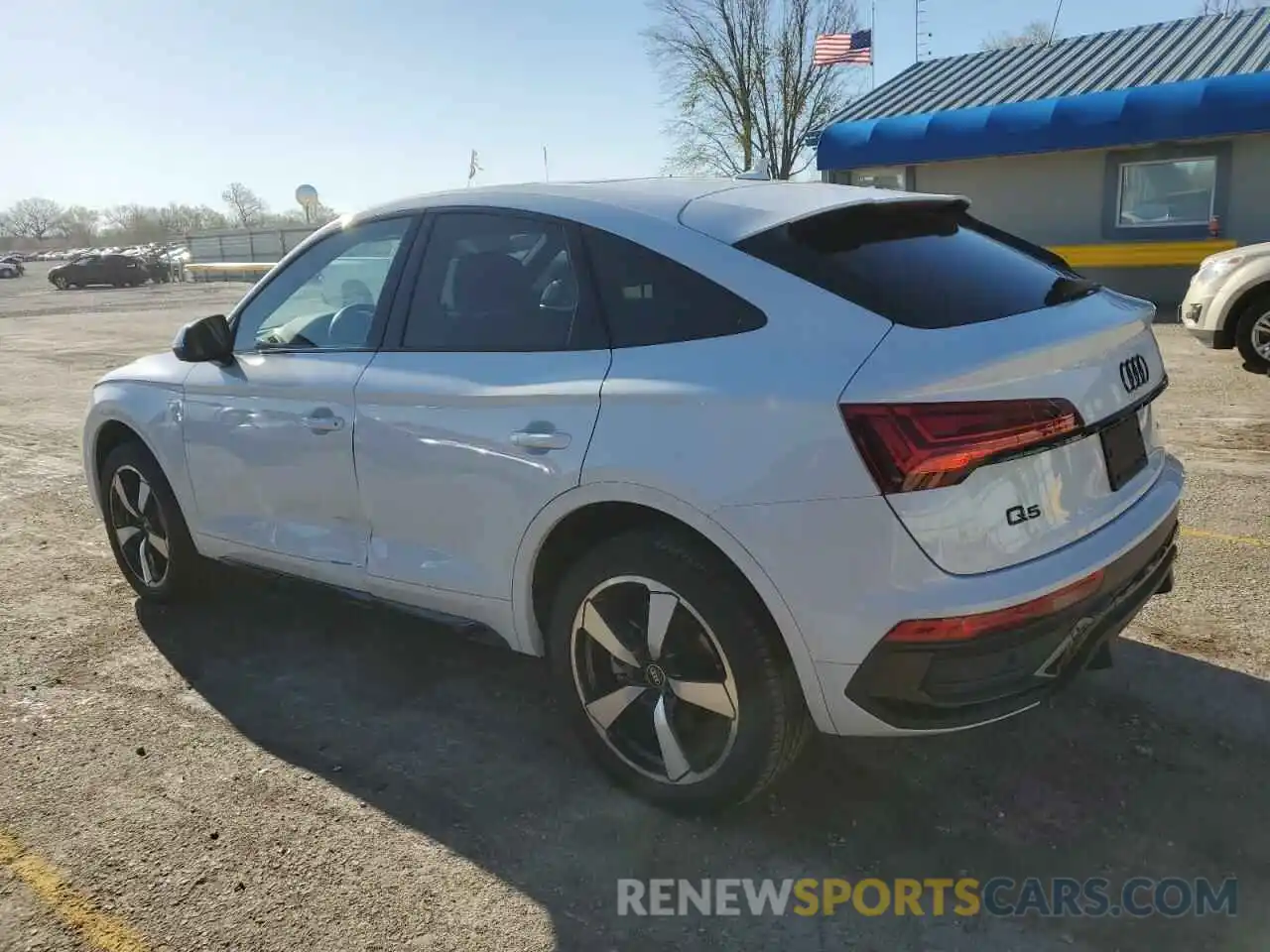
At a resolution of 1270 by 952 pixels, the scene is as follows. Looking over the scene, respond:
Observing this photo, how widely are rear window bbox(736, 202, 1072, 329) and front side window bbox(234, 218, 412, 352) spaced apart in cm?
150

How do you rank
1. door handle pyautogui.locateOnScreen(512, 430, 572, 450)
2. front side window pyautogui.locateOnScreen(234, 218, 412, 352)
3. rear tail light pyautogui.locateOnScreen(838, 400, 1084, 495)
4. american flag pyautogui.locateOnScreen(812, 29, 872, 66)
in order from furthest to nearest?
american flag pyautogui.locateOnScreen(812, 29, 872, 66) < front side window pyautogui.locateOnScreen(234, 218, 412, 352) < door handle pyautogui.locateOnScreen(512, 430, 572, 450) < rear tail light pyautogui.locateOnScreen(838, 400, 1084, 495)

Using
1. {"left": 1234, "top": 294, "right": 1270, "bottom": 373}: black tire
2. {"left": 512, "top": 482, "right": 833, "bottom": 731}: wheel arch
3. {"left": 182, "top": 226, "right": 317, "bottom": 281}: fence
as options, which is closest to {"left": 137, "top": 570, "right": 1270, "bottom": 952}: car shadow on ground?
{"left": 512, "top": 482, "right": 833, "bottom": 731}: wheel arch

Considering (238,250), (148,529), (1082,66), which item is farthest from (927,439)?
(238,250)

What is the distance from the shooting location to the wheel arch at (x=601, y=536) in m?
2.51

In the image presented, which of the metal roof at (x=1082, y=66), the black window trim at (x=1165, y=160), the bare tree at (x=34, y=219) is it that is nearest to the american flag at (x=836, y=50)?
the metal roof at (x=1082, y=66)

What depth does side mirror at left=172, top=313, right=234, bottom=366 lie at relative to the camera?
155 inches

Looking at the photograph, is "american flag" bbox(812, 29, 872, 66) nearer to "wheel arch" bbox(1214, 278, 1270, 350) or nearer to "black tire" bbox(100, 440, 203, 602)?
"wheel arch" bbox(1214, 278, 1270, 350)

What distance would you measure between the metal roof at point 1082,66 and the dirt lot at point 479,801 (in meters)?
14.0

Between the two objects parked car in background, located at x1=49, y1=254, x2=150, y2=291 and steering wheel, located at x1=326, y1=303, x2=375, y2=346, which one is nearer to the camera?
steering wheel, located at x1=326, y1=303, x2=375, y2=346

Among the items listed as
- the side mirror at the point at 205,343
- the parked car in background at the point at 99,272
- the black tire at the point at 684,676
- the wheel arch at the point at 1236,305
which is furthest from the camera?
the parked car in background at the point at 99,272

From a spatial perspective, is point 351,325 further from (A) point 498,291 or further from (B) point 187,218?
(B) point 187,218

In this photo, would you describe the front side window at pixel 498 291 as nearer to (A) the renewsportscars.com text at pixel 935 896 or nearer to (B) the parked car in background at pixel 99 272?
(A) the renewsportscars.com text at pixel 935 896

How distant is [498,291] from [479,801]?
1.59 meters

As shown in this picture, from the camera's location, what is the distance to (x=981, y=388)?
2.33m
